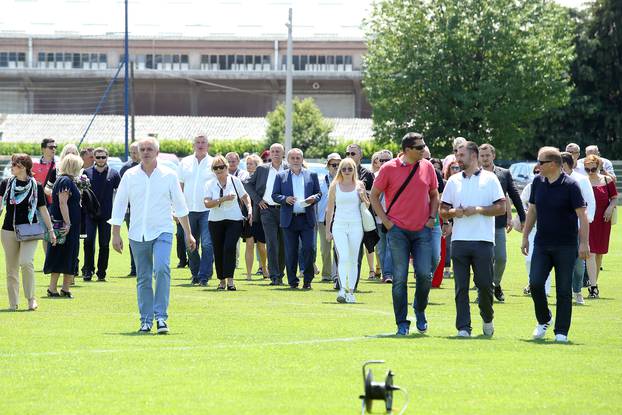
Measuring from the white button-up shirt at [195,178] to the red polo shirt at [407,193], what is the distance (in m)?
7.03

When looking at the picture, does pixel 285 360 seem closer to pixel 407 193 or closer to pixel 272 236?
pixel 407 193

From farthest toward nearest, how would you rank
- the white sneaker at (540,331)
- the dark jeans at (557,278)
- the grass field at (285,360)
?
the white sneaker at (540,331), the dark jeans at (557,278), the grass field at (285,360)

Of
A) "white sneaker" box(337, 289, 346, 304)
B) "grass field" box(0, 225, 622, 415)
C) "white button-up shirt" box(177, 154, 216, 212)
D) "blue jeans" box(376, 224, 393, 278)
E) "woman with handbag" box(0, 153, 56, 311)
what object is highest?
"white button-up shirt" box(177, 154, 216, 212)

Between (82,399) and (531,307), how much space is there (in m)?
9.06

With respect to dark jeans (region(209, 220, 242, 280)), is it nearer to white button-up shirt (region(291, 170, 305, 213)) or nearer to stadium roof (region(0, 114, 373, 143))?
white button-up shirt (region(291, 170, 305, 213))

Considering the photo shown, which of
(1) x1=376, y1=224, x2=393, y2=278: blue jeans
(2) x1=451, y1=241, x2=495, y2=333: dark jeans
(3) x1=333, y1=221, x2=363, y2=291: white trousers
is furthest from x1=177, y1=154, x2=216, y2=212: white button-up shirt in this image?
(2) x1=451, y1=241, x2=495, y2=333: dark jeans

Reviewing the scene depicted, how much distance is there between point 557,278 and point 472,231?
93 cm

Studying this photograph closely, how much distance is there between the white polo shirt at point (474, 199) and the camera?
13.1 metres

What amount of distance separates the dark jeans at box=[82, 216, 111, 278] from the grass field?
359cm

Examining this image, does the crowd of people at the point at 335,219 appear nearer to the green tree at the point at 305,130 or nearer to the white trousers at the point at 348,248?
the white trousers at the point at 348,248

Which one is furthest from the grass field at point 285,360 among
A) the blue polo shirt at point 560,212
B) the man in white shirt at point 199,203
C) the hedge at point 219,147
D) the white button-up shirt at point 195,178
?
the hedge at point 219,147

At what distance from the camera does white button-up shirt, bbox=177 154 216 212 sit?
2031 centimetres

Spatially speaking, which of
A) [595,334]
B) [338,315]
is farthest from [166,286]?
[595,334]

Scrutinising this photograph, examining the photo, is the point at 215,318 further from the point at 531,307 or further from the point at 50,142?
the point at 50,142
